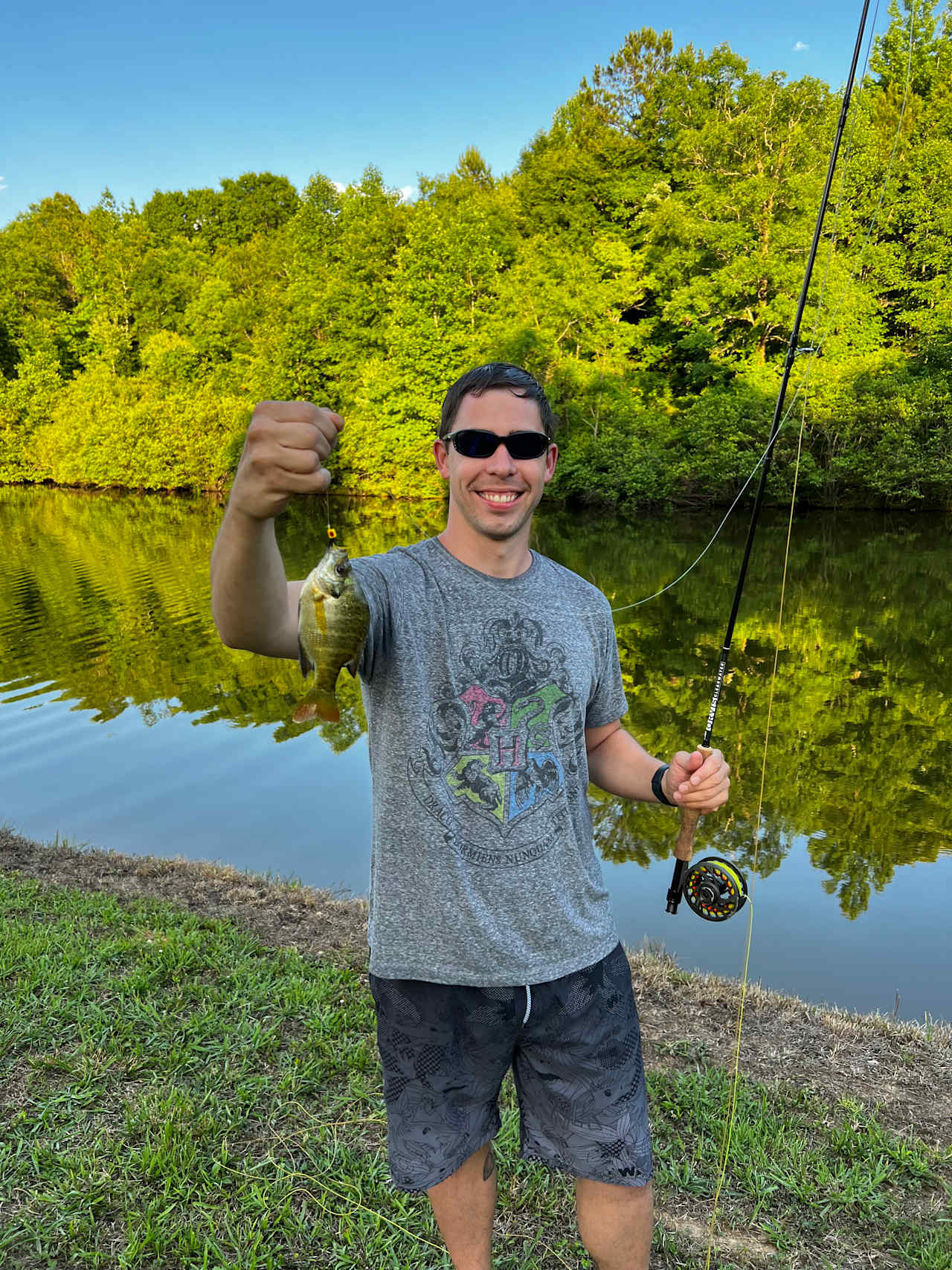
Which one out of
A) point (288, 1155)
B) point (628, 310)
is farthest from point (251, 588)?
point (628, 310)

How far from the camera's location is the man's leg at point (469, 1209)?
1.88 m

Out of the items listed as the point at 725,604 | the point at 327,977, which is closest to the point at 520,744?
the point at 327,977

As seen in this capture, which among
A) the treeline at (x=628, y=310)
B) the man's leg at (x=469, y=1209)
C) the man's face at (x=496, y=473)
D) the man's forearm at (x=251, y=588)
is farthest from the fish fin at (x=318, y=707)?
the treeline at (x=628, y=310)

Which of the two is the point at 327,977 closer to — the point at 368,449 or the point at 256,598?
the point at 256,598

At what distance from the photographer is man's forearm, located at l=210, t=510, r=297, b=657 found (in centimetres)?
143

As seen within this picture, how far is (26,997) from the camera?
3461 millimetres

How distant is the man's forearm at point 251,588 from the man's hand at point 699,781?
0.98m

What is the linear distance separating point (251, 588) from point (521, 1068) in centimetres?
121

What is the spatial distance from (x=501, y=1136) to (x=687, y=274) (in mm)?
26933

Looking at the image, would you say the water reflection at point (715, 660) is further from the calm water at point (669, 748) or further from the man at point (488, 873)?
the man at point (488, 873)

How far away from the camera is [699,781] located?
79.5 inches

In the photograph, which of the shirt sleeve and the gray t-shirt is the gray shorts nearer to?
the gray t-shirt

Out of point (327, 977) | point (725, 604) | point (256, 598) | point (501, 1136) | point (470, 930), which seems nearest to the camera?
point (256, 598)

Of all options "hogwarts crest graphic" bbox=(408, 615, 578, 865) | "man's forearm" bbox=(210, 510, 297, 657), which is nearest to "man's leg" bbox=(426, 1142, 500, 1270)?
"hogwarts crest graphic" bbox=(408, 615, 578, 865)
